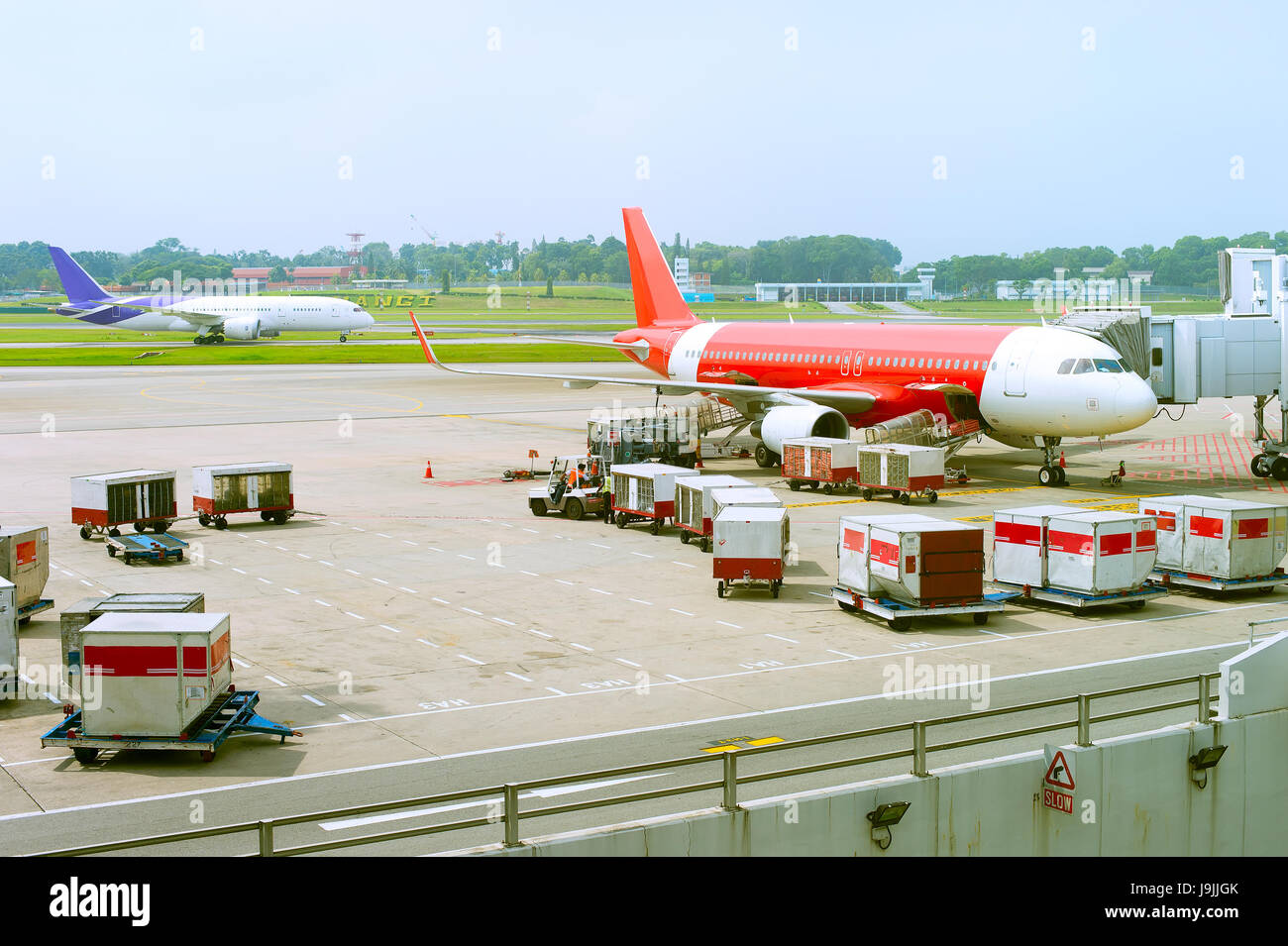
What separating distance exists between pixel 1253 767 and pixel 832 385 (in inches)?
1281

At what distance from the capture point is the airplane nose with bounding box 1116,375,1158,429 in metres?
42.6

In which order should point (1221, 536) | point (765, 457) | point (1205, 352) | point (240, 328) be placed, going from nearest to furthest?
point (1221, 536)
point (1205, 352)
point (765, 457)
point (240, 328)

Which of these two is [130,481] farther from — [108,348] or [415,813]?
[108,348]

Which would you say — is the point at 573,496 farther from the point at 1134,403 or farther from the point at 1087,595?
the point at 1134,403

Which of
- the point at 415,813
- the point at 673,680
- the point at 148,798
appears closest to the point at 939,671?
the point at 673,680

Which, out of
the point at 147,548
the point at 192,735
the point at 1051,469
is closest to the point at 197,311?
the point at 1051,469

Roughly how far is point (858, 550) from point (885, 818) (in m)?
12.5

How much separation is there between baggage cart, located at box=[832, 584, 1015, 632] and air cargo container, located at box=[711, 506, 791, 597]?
1.79m

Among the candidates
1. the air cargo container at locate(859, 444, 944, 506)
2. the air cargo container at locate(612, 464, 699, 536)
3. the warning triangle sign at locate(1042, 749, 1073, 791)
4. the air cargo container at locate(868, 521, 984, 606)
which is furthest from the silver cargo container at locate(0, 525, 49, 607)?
the air cargo container at locate(859, 444, 944, 506)

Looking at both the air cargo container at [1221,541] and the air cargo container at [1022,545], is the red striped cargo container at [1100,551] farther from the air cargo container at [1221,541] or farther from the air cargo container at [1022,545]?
the air cargo container at [1221,541]

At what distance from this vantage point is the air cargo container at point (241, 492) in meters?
39.3

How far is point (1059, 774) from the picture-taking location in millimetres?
17969

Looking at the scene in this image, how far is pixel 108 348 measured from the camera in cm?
13075

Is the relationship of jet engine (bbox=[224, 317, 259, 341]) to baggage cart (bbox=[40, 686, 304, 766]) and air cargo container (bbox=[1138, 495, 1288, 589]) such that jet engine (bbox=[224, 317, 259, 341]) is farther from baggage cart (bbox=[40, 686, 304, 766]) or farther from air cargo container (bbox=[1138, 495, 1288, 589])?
baggage cart (bbox=[40, 686, 304, 766])
